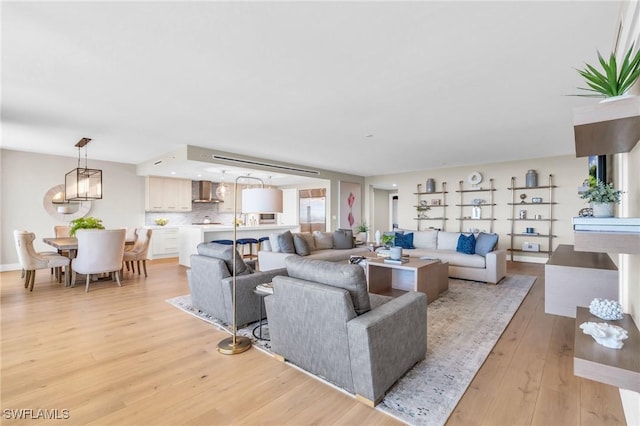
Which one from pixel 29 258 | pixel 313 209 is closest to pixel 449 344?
pixel 29 258

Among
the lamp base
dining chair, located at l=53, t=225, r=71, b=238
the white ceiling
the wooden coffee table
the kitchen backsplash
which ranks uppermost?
the white ceiling

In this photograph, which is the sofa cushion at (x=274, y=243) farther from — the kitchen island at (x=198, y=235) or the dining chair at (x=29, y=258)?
the dining chair at (x=29, y=258)

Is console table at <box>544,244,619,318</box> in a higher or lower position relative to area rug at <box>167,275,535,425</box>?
higher

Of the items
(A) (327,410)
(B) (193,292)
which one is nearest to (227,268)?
(B) (193,292)

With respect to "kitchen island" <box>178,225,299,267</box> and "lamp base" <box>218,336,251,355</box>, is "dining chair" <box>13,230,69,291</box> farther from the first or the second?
"lamp base" <box>218,336,251,355</box>

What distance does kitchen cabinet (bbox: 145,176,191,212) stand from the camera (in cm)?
794

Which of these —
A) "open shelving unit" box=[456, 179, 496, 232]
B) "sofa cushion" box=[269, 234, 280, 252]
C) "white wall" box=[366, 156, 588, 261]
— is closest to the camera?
"sofa cushion" box=[269, 234, 280, 252]

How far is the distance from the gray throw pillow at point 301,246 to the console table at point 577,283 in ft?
11.9

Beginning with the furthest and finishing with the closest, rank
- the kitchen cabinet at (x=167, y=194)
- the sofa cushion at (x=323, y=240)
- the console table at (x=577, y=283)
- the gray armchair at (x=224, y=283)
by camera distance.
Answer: the kitchen cabinet at (x=167, y=194) < the sofa cushion at (x=323, y=240) < the gray armchair at (x=224, y=283) < the console table at (x=577, y=283)

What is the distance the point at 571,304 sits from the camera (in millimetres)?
2580

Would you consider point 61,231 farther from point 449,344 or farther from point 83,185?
point 449,344

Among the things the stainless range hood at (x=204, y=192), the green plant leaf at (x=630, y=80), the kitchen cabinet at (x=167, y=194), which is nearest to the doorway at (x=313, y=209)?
the stainless range hood at (x=204, y=192)

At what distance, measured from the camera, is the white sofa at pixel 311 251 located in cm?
515

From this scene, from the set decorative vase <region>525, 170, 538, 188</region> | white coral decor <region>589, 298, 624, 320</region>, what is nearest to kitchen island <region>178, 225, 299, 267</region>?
white coral decor <region>589, 298, 624, 320</region>
